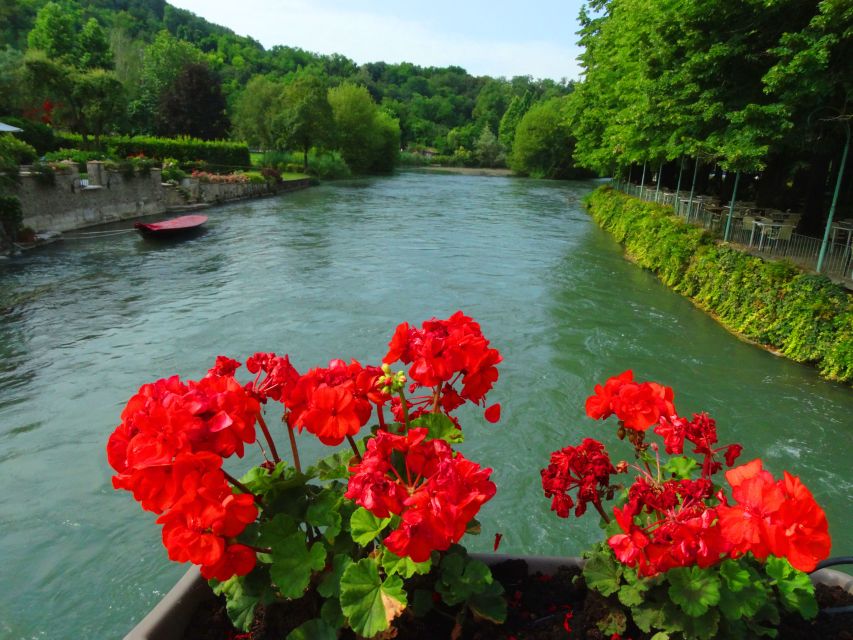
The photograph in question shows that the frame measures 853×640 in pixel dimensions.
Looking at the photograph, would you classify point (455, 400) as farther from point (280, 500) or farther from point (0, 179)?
point (0, 179)

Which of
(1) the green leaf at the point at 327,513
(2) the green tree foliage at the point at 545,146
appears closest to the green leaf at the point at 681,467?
(1) the green leaf at the point at 327,513

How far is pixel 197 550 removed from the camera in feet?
4.83

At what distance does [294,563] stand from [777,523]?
1.39 meters

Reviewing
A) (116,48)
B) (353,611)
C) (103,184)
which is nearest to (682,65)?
(353,611)

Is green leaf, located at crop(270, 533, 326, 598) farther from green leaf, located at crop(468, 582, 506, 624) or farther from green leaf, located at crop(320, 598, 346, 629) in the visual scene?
green leaf, located at crop(468, 582, 506, 624)

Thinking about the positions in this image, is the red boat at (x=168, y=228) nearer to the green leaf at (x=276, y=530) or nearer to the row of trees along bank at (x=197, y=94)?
the row of trees along bank at (x=197, y=94)

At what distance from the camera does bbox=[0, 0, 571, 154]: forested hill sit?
6500cm

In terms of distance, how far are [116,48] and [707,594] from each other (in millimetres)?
88150

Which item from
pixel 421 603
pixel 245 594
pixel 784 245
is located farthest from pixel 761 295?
pixel 245 594

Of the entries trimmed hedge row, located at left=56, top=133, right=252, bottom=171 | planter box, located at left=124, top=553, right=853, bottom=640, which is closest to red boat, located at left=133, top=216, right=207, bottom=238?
trimmed hedge row, located at left=56, top=133, right=252, bottom=171

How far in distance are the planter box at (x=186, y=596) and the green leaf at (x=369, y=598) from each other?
735 millimetres

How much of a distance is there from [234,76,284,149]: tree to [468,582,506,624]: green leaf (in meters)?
53.7

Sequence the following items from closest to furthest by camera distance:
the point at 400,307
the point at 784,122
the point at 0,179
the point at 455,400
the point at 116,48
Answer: the point at 455,400 < the point at 784,122 < the point at 400,307 < the point at 0,179 < the point at 116,48

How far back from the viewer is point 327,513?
1.87m
